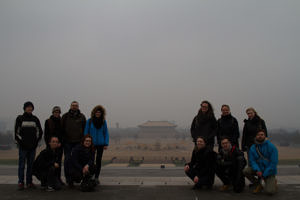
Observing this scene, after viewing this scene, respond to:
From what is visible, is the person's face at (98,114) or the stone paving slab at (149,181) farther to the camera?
the stone paving slab at (149,181)

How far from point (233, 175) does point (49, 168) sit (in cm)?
323

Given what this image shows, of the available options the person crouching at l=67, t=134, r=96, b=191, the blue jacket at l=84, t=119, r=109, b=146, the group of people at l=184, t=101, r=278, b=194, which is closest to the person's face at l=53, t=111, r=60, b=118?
the blue jacket at l=84, t=119, r=109, b=146

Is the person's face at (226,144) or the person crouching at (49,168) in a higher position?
the person's face at (226,144)

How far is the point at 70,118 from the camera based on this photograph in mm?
5012

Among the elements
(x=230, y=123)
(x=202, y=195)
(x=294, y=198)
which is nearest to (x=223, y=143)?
(x=230, y=123)

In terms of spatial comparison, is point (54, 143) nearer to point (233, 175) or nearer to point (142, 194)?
point (142, 194)

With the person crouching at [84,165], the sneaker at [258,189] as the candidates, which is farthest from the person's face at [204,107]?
the person crouching at [84,165]

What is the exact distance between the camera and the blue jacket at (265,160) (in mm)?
A: 4207

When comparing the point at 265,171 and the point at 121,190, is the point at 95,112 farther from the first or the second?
the point at 265,171

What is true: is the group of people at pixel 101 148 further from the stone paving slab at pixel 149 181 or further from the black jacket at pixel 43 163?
the stone paving slab at pixel 149 181

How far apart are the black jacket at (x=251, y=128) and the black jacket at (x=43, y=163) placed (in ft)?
12.2

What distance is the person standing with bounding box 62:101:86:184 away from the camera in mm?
4980

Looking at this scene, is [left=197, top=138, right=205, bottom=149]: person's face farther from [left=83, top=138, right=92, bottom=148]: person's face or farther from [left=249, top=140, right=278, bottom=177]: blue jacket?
[left=83, top=138, right=92, bottom=148]: person's face

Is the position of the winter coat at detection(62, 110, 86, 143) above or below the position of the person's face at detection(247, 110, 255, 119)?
below
